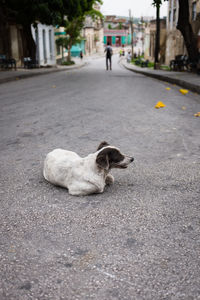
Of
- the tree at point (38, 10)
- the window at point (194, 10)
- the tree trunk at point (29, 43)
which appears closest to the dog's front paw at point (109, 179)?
the tree at point (38, 10)

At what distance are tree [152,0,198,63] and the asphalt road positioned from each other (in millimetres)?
14977

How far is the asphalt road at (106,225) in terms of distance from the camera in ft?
5.97

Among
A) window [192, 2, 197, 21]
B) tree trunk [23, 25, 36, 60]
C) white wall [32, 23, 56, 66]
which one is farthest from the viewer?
white wall [32, 23, 56, 66]

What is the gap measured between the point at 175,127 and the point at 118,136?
3.92ft

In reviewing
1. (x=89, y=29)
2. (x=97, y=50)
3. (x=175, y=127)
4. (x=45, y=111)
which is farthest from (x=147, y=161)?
(x=97, y=50)

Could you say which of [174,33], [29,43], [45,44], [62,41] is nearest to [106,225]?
[29,43]

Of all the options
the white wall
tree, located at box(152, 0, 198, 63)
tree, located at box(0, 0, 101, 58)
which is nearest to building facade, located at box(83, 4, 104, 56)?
the white wall

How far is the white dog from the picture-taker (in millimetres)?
2857

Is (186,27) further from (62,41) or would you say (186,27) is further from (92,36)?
(92,36)

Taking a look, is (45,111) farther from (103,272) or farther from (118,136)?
(103,272)

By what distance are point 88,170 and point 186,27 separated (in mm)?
17447

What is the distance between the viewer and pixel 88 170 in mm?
2977

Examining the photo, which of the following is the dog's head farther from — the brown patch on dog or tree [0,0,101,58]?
tree [0,0,101,58]

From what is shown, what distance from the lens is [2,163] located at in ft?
12.6
